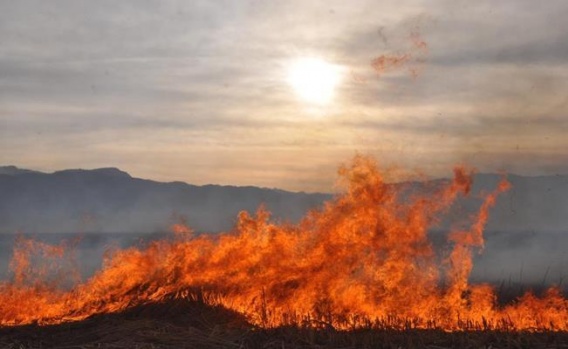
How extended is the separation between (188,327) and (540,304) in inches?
496

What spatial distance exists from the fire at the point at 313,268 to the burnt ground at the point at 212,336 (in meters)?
1.88

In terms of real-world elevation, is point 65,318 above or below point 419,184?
below

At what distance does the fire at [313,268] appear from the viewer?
20438 mm

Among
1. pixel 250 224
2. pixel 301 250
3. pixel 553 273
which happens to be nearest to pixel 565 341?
pixel 301 250

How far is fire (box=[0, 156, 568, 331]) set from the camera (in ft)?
67.1

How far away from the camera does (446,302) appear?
21797mm

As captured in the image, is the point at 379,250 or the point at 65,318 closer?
the point at 65,318

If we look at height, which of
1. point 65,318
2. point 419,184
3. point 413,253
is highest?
point 419,184

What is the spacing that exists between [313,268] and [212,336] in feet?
21.1

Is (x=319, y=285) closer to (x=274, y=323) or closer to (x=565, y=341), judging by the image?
(x=274, y=323)

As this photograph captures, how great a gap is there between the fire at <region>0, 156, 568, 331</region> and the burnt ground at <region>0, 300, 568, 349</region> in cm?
188

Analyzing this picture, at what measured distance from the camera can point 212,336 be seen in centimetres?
1549

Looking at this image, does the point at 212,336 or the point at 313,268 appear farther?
the point at 313,268

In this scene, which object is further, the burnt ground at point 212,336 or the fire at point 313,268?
the fire at point 313,268
